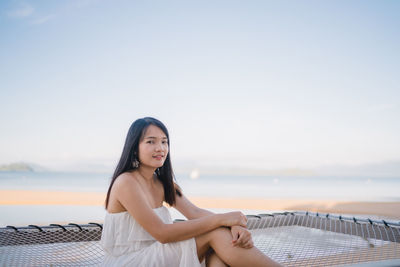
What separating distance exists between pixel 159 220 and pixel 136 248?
0.24 metres

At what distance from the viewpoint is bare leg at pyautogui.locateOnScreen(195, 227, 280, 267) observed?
152cm

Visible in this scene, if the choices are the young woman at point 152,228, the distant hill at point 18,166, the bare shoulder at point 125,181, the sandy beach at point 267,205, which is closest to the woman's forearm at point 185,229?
the young woman at point 152,228

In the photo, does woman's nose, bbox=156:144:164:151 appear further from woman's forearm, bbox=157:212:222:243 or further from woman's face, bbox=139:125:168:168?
woman's forearm, bbox=157:212:222:243

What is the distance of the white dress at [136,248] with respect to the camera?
156cm

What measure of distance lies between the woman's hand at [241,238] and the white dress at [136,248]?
205 millimetres

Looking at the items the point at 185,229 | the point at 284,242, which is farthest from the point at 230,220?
the point at 284,242

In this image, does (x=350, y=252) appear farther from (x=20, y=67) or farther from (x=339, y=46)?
(x=20, y=67)

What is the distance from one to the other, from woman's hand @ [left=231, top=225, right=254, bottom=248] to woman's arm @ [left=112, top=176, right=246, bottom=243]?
6 centimetres

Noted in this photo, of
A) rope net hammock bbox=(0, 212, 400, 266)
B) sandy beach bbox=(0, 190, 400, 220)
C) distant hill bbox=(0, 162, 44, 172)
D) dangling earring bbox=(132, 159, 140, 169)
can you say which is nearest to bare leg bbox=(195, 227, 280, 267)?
dangling earring bbox=(132, 159, 140, 169)

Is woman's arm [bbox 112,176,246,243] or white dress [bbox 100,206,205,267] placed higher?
woman's arm [bbox 112,176,246,243]

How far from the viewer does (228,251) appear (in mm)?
1536

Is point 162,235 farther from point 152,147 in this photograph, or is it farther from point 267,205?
point 267,205

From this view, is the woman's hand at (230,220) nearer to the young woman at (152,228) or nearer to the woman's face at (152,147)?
the young woman at (152,228)

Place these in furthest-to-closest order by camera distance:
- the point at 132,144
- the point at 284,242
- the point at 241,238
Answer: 1. the point at 284,242
2. the point at 132,144
3. the point at 241,238
